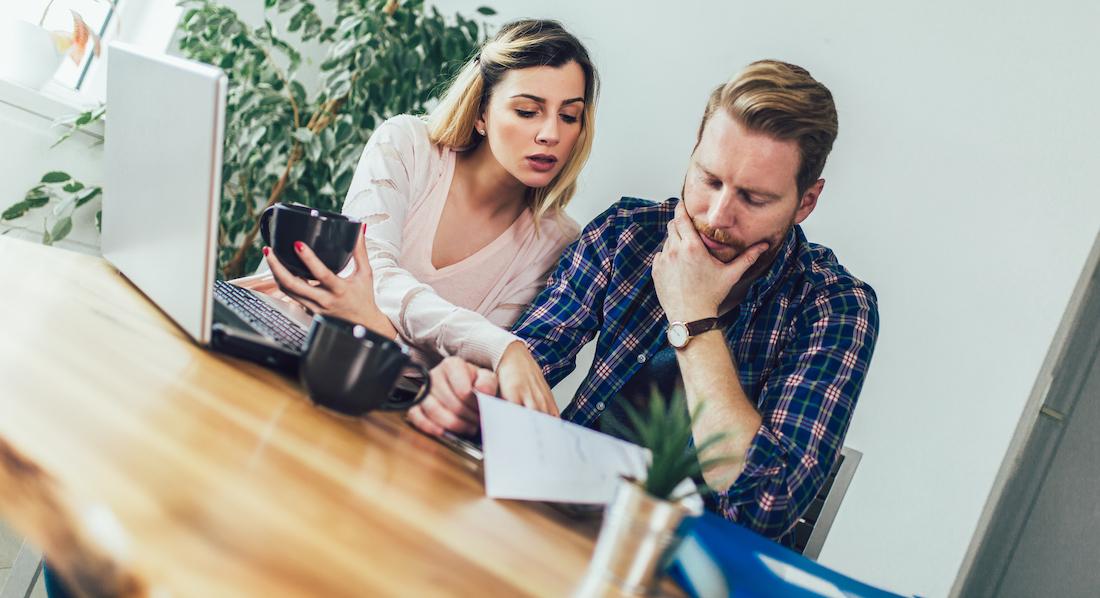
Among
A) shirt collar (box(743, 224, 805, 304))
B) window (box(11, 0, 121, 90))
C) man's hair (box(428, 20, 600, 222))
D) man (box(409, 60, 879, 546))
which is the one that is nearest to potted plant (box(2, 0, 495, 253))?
window (box(11, 0, 121, 90))

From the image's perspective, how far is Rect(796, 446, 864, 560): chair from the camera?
113 centimetres

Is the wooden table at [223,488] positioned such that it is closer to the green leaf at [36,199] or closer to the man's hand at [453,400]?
the man's hand at [453,400]

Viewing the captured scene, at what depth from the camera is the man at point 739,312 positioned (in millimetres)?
906

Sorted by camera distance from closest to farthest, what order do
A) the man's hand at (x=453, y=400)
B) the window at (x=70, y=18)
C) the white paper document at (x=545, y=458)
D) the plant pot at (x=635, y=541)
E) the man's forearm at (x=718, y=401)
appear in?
the plant pot at (x=635, y=541) → the white paper document at (x=545, y=458) → the man's hand at (x=453, y=400) → the man's forearm at (x=718, y=401) → the window at (x=70, y=18)

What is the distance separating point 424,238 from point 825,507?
1034mm

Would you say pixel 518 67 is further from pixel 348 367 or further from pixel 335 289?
pixel 348 367

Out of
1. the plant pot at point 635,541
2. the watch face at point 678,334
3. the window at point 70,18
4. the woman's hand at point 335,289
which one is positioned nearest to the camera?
the plant pot at point 635,541

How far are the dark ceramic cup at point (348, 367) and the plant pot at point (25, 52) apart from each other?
1940 millimetres

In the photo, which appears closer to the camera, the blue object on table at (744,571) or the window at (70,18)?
the blue object on table at (744,571)

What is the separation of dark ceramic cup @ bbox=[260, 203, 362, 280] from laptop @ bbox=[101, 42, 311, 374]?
0.10 metres

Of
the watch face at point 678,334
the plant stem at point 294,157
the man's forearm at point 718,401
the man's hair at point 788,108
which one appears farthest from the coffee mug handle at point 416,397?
the plant stem at point 294,157

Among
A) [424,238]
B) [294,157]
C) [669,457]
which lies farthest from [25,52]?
[669,457]

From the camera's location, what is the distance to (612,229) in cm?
141

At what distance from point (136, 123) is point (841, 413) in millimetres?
1043
